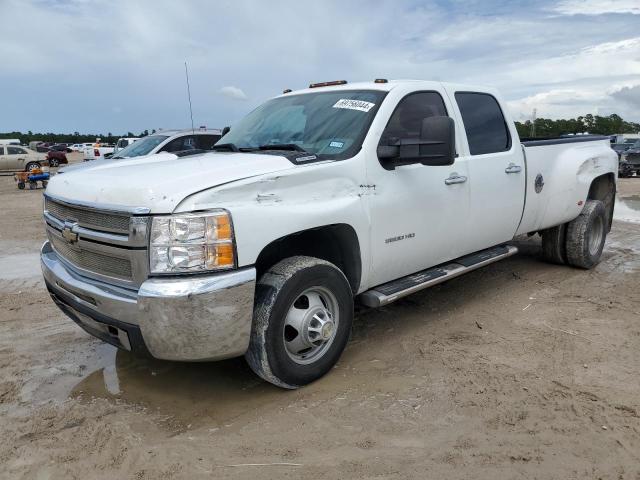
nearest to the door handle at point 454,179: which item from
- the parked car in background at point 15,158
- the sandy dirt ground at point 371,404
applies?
the sandy dirt ground at point 371,404

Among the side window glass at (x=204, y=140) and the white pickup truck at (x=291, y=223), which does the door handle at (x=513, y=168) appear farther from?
the side window glass at (x=204, y=140)

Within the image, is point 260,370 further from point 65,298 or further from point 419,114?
point 419,114

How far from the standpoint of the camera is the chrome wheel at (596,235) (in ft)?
21.0

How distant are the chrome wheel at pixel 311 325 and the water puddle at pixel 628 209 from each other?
860 cm

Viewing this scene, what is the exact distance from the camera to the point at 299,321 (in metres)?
3.37

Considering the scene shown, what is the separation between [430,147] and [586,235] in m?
3.45

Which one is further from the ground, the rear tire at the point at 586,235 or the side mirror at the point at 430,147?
the side mirror at the point at 430,147

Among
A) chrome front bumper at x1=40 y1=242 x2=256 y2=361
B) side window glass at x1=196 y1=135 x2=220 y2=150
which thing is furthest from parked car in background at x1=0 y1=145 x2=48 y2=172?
chrome front bumper at x1=40 y1=242 x2=256 y2=361

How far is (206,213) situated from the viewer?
9.44ft

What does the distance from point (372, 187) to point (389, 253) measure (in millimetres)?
499

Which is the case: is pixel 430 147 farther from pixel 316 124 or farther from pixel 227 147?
pixel 227 147

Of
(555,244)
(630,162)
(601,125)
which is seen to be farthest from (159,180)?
(601,125)

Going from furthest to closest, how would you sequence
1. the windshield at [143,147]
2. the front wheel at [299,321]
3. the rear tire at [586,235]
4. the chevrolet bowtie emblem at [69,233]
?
the windshield at [143,147]
the rear tire at [586,235]
the chevrolet bowtie emblem at [69,233]
the front wheel at [299,321]

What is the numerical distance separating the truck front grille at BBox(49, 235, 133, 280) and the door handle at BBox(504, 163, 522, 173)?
343 centimetres
